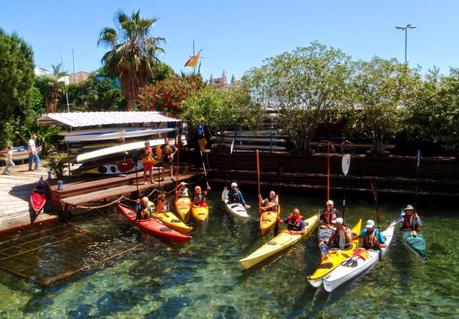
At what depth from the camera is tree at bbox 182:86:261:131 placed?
2631 cm

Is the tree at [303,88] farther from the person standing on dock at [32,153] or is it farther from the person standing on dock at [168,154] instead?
the person standing on dock at [32,153]

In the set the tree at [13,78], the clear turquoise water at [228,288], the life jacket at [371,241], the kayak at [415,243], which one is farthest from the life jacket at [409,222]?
the tree at [13,78]

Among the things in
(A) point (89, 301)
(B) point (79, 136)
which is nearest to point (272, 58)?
(B) point (79, 136)

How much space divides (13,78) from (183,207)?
638 inches

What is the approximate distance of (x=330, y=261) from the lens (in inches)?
513

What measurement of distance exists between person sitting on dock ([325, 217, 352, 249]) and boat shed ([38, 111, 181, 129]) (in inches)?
516

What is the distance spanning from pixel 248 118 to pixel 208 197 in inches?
210

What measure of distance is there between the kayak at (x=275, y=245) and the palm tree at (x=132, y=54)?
1057 inches

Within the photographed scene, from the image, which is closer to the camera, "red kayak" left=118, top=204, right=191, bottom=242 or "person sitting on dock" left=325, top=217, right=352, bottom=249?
"person sitting on dock" left=325, top=217, right=352, bottom=249

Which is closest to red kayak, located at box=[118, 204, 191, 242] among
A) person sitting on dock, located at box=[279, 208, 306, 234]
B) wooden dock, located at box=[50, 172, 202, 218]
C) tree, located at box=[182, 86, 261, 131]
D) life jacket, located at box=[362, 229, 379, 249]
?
wooden dock, located at box=[50, 172, 202, 218]

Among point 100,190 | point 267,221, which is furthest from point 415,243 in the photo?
point 100,190

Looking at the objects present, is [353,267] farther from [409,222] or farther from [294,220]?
[409,222]

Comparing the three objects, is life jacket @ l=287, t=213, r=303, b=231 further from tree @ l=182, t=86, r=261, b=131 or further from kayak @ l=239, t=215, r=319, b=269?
tree @ l=182, t=86, r=261, b=131

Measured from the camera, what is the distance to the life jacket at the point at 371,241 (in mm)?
14203
